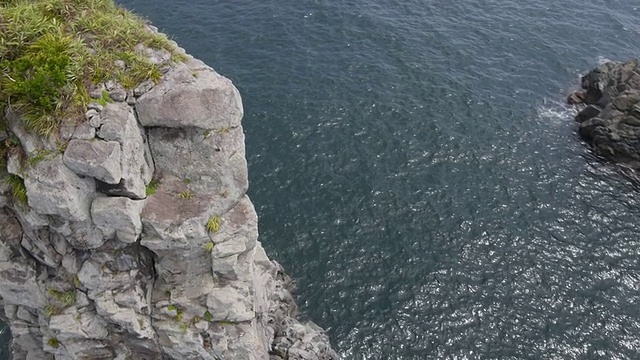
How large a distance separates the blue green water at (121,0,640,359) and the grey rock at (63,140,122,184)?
22585 millimetres

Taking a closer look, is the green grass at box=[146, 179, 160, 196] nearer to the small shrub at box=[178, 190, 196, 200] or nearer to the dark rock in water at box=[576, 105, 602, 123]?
the small shrub at box=[178, 190, 196, 200]

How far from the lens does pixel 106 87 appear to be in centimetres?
2491

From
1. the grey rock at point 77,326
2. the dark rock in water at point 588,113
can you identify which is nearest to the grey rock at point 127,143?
the grey rock at point 77,326

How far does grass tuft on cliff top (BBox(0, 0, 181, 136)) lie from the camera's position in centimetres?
2388

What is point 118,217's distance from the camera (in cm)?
2480

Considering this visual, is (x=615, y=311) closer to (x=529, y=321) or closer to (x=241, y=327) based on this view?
(x=529, y=321)

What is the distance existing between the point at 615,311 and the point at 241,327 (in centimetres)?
3119

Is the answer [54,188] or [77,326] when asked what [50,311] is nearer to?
[77,326]

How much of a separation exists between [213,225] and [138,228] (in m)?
3.44

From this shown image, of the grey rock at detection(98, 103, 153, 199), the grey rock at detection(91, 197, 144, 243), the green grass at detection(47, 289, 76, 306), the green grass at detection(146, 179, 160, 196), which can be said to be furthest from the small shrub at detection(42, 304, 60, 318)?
the green grass at detection(146, 179, 160, 196)

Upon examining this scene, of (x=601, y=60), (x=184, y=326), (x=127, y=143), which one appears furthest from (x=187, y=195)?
(x=601, y=60)

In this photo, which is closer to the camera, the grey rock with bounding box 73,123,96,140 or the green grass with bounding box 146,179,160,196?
the grey rock with bounding box 73,123,96,140

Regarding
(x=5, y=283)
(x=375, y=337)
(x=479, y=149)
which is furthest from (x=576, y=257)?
(x=5, y=283)

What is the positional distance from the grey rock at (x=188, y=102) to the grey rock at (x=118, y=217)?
3.81m
